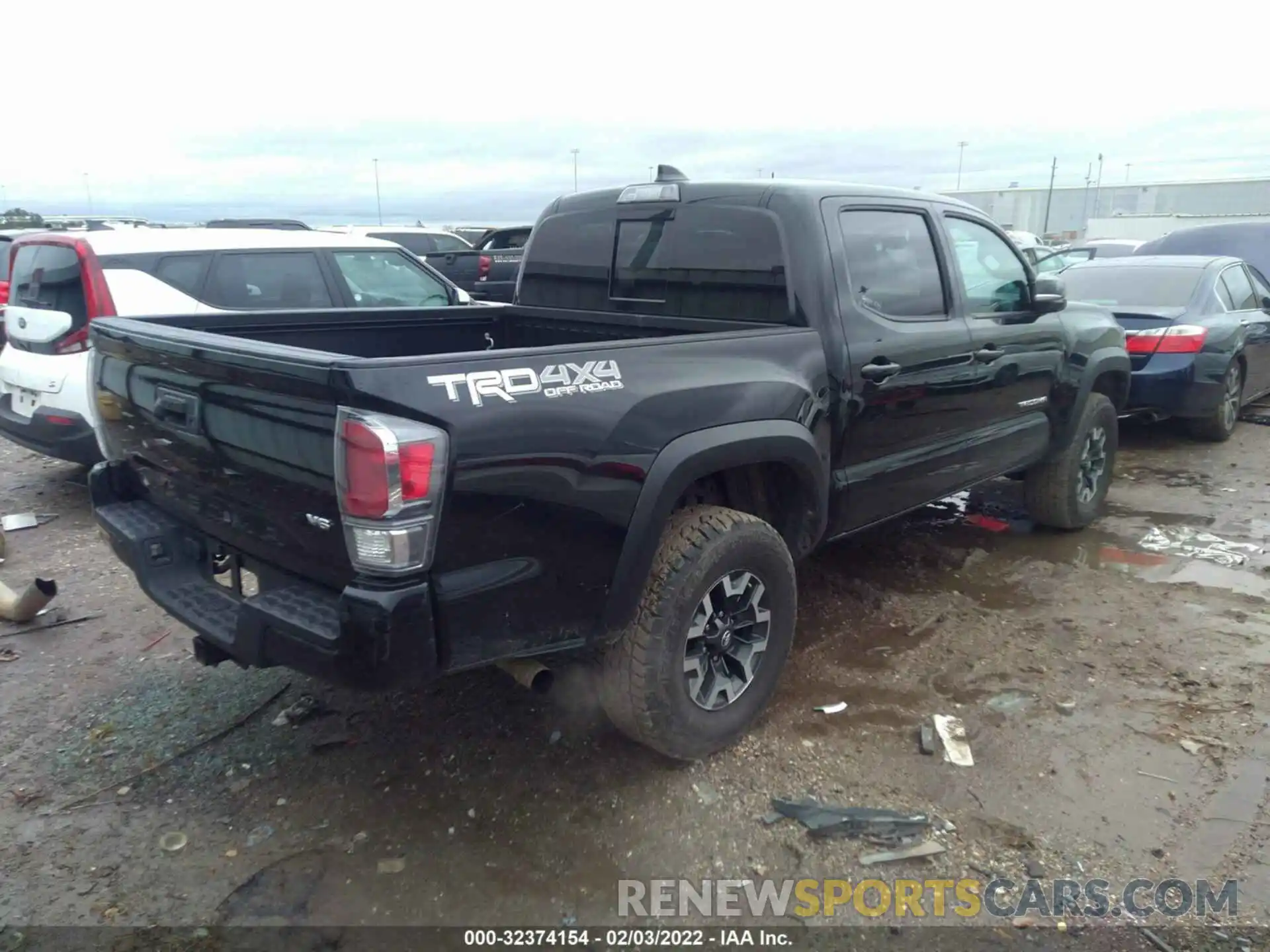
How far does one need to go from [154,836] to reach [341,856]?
2.06 feet

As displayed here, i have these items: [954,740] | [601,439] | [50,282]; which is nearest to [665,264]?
[601,439]

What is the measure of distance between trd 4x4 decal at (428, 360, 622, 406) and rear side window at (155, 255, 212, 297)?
441 centimetres

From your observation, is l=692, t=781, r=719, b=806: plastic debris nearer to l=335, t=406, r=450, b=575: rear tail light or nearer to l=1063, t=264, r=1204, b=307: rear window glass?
l=335, t=406, r=450, b=575: rear tail light

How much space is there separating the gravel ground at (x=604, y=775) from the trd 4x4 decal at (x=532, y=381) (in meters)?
1.12

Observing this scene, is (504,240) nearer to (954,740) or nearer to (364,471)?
(954,740)

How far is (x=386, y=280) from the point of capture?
724cm

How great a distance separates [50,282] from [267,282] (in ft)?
4.22

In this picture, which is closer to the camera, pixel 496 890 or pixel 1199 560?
pixel 496 890

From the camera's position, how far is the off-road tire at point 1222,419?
300 inches

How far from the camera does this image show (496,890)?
8.79ft

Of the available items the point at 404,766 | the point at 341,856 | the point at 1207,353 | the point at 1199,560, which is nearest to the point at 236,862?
the point at 341,856

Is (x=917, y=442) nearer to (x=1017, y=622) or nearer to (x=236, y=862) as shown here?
(x=1017, y=622)

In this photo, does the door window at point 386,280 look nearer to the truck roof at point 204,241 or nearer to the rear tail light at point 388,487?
the truck roof at point 204,241

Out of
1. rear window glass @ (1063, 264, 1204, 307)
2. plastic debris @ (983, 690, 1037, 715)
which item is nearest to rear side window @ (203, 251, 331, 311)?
plastic debris @ (983, 690, 1037, 715)
